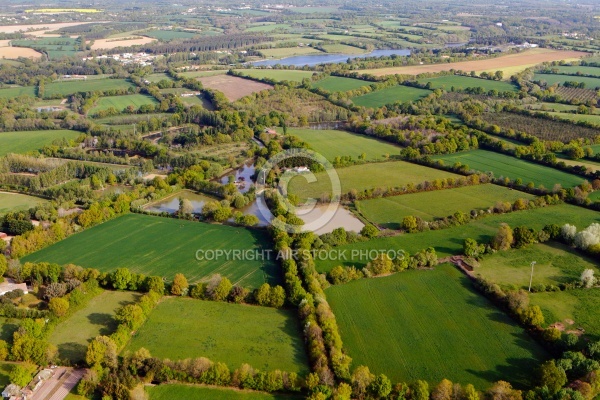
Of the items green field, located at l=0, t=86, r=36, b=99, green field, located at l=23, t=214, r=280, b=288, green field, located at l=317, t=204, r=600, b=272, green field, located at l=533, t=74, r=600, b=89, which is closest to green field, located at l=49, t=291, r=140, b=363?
green field, located at l=23, t=214, r=280, b=288

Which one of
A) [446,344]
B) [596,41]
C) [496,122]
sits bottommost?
[446,344]

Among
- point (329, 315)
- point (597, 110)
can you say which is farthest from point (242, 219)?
point (597, 110)

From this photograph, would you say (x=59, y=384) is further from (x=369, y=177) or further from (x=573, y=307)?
(x=369, y=177)

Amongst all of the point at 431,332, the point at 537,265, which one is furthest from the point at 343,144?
the point at 431,332

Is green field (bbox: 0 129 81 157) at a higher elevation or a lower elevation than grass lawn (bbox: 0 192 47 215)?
higher

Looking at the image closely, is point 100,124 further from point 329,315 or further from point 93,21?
point 93,21

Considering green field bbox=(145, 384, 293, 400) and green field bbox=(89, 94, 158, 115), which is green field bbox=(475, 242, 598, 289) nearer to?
green field bbox=(145, 384, 293, 400)

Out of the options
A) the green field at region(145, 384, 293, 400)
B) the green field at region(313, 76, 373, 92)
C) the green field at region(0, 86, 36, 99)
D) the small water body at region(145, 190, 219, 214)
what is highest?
the green field at region(313, 76, 373, 92)
